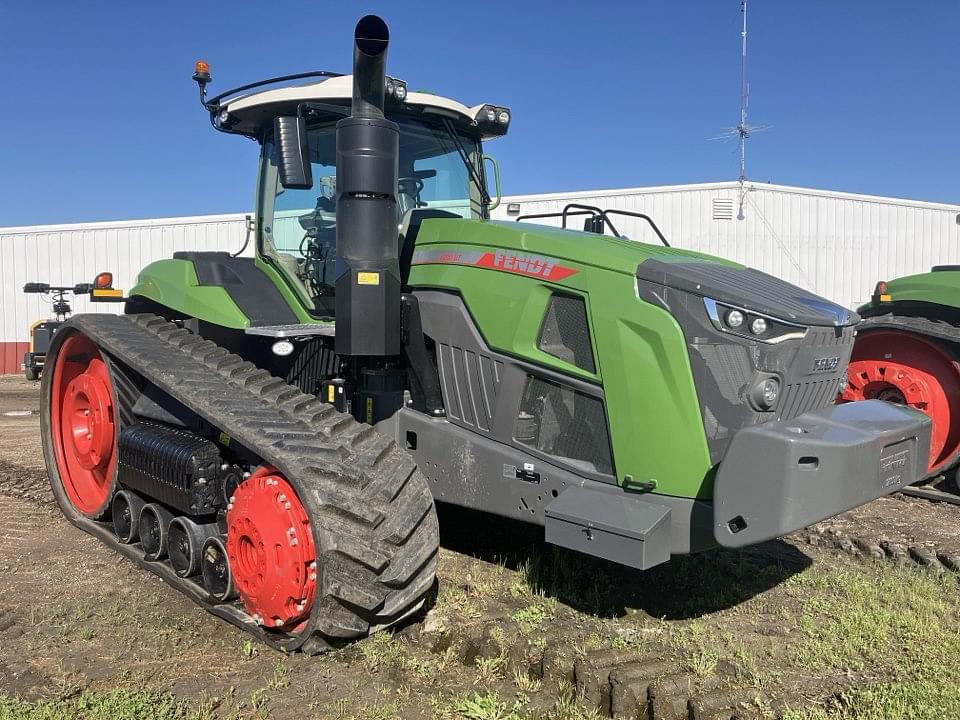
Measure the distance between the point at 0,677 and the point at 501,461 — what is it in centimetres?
234

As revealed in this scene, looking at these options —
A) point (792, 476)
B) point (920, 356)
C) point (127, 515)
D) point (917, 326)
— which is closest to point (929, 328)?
point (917, 326)

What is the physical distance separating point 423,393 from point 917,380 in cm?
464

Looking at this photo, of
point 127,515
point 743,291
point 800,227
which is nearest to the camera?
point 743,291

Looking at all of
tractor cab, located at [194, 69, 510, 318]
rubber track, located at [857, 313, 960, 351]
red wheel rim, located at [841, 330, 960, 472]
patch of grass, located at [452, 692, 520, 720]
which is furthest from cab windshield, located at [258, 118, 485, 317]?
red wheel rim, located at [841, 330, 960, 472]

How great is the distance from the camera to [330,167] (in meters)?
4.79

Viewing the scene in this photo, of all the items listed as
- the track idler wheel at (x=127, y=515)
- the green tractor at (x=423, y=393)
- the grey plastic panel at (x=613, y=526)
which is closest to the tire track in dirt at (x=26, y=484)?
the track idler wheel at (x=127, y=515)

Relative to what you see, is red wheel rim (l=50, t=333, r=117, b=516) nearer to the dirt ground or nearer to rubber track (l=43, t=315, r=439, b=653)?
the dirt ground

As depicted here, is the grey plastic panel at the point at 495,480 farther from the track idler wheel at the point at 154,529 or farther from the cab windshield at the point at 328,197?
the track idler wheel at the point at 154,529

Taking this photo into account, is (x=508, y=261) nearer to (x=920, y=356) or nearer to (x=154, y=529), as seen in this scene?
(x=154, y=529)

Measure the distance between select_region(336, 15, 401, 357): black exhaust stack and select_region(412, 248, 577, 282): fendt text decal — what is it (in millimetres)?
299

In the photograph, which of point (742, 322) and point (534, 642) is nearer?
point (742, 322)

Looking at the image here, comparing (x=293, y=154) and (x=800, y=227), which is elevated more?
(x=800, y=227)

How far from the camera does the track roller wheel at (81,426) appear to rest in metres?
5.50

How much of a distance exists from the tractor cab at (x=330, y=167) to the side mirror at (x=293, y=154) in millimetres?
250
